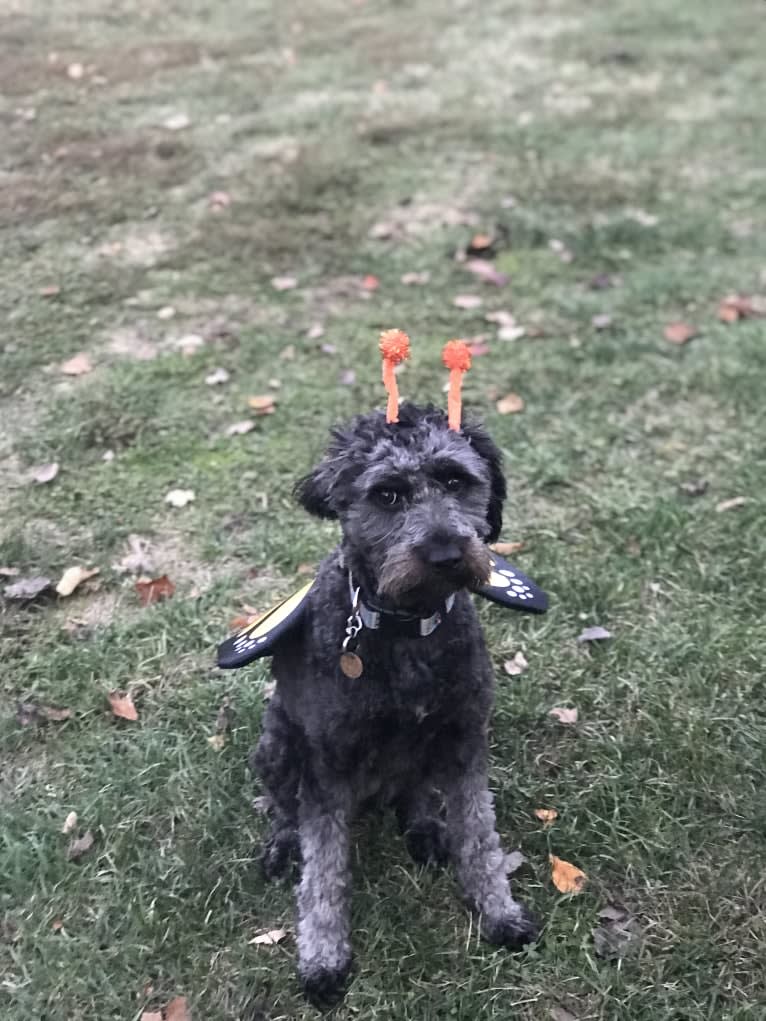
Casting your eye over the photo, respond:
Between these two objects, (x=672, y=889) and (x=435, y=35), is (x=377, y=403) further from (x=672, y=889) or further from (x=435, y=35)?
(x=435, y=35)

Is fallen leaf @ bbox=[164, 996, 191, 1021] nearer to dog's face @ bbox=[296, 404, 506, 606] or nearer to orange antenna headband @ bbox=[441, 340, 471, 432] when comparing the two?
dog's face @ bbox=[296, 404, 506, 606]

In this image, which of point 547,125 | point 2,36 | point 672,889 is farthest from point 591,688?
point 2,36

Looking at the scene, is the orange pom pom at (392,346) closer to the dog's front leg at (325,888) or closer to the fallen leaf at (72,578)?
the dog's front leg at (325,888)

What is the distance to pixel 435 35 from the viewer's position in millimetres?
12070

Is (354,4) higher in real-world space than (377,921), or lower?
higher

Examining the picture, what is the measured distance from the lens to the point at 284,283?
6.73m

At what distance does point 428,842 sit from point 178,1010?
3.05 ft

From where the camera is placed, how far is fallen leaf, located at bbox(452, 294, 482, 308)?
6.49 meters

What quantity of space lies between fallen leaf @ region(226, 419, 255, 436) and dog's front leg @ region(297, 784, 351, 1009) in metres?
2.83

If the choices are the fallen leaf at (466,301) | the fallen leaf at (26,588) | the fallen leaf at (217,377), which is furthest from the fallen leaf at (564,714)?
the fallen leaf at (466,301)

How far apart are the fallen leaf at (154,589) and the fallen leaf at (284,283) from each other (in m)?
3.05

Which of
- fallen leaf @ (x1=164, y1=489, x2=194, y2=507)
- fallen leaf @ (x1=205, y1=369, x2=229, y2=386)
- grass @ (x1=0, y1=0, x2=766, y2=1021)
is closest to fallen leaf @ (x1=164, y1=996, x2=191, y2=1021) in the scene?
grass @ (x1=0, y1=0, x2=766, y2=1021)

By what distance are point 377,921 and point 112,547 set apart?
235cm

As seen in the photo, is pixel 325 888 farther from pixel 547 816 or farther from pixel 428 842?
pixel 547 816
